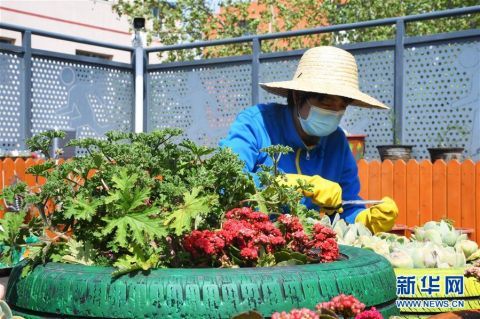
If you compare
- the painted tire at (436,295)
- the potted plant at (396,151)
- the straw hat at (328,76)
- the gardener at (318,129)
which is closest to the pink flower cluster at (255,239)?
the painted tire at (436,295)

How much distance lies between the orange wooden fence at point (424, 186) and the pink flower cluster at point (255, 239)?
6.80 meters

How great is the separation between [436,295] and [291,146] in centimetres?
140

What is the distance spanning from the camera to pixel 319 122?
3.83 m

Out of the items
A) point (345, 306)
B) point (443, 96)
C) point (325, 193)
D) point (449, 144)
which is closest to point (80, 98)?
point (443, 96)

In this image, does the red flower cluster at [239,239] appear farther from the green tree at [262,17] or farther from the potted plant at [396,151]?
the green tree at [262,17]

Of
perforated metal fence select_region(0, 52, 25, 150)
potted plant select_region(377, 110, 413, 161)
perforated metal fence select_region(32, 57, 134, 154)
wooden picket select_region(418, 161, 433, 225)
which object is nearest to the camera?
wooden picket select_region(418, 161, 433, 225)

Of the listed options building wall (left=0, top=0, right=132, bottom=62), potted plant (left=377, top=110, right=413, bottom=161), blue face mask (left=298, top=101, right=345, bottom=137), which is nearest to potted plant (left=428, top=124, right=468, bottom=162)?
potted plant (left=377, top=110, right=413, bottom=161)

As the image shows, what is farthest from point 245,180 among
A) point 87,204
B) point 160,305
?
point 160,305

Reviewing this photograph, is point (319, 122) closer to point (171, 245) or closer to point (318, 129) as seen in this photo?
point (318, 129)

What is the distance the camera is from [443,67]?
32.0ft

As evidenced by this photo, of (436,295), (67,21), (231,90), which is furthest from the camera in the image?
(67,21)

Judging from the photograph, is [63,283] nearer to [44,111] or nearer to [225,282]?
[225,282]

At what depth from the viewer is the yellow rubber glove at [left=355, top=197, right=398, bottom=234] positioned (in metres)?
4.00

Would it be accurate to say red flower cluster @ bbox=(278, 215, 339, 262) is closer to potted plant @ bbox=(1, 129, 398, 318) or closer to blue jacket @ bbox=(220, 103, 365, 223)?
potted plant @ bbox=(1, 129, 398, 318)
